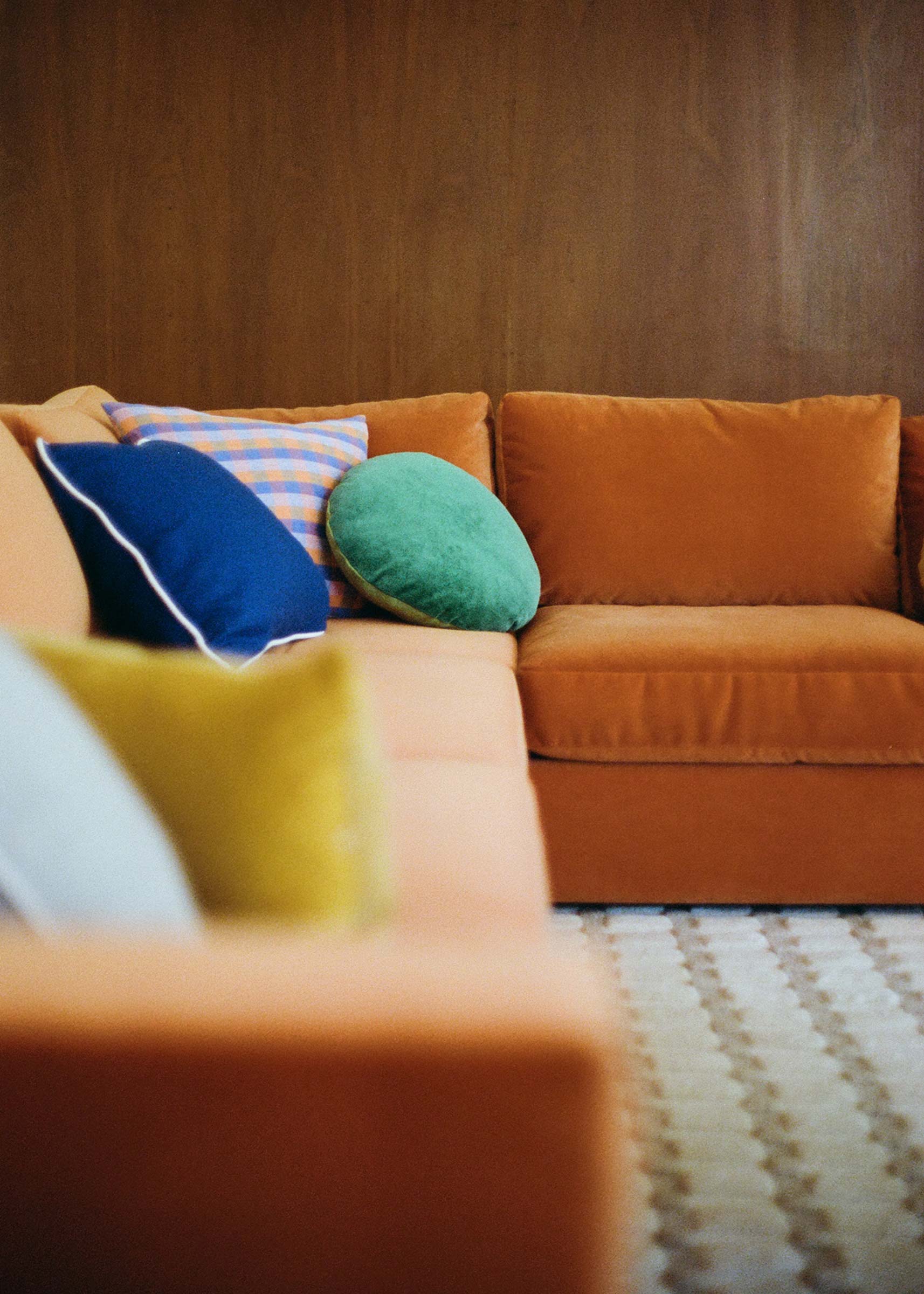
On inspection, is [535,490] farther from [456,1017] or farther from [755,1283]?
[456,1017]

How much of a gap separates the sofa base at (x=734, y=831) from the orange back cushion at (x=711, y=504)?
62 cm

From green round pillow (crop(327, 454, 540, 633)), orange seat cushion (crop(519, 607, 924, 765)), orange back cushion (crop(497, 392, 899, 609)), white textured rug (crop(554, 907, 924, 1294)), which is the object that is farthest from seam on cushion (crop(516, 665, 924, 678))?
orange back cushion (crop(497, 392, 899, 609))

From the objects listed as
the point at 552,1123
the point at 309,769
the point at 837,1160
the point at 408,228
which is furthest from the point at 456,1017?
the point at 408,228

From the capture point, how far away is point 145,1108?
0.35m

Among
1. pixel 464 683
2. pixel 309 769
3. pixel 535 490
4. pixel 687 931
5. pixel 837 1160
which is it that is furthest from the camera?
pixel 535 490

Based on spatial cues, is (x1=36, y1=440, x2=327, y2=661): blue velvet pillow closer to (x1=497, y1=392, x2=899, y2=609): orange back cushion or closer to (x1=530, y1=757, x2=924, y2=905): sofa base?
(x1=530, y1=757, x2=924, y2=905): sofa base

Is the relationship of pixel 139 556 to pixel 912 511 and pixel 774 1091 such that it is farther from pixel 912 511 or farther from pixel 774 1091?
pixel 912 511

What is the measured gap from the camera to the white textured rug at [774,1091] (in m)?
1.03

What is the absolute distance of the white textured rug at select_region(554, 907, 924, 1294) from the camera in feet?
3.36

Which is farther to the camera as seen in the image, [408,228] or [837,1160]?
[408,228]

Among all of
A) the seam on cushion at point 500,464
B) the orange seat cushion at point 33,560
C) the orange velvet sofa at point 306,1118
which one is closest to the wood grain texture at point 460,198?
the seam on cushion at point 500,464

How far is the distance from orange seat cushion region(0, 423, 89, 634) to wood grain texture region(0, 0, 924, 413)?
5.48 feet

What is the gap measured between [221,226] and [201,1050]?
2.96m

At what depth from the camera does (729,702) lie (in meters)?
1.79
